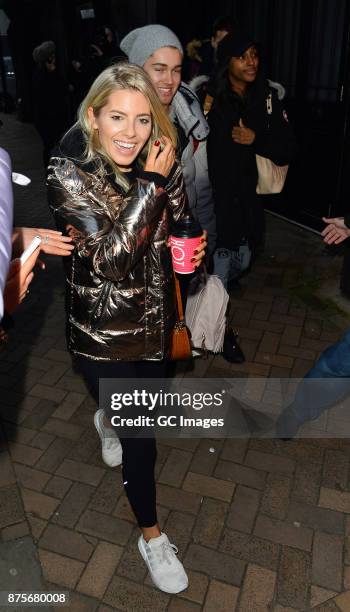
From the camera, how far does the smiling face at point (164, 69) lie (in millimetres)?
3225

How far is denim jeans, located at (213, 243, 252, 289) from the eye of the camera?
4547 mm

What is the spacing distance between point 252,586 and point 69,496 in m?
1.12

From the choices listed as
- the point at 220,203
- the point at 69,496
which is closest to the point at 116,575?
the point at 69,496

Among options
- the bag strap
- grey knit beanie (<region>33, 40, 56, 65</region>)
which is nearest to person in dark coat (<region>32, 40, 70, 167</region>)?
grey knit beanie (<region>33, 40, 56, 65</region>)

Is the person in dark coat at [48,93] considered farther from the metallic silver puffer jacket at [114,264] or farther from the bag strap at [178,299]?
the metallic silver puffer jacket at [114,264]

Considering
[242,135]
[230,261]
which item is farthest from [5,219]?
[230,261]

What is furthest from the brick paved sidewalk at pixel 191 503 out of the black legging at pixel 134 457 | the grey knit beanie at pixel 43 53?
the grey knit beanie at pixel 43 53

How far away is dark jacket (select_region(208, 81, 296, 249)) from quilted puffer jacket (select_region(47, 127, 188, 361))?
1531 millimetres

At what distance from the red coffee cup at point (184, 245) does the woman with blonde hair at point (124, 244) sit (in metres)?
0.07

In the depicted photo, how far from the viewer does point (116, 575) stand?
8.70 feet

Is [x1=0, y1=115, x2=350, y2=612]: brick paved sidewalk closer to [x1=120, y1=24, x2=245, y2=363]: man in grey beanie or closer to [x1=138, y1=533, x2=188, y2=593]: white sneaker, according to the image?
[x1=138, y1=533, x2=188, y2=593]: white sneaker

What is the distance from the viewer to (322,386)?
3.08 meters

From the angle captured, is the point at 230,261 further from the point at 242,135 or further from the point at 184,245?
the point at 184,245

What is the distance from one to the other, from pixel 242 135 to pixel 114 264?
89.8 inches
